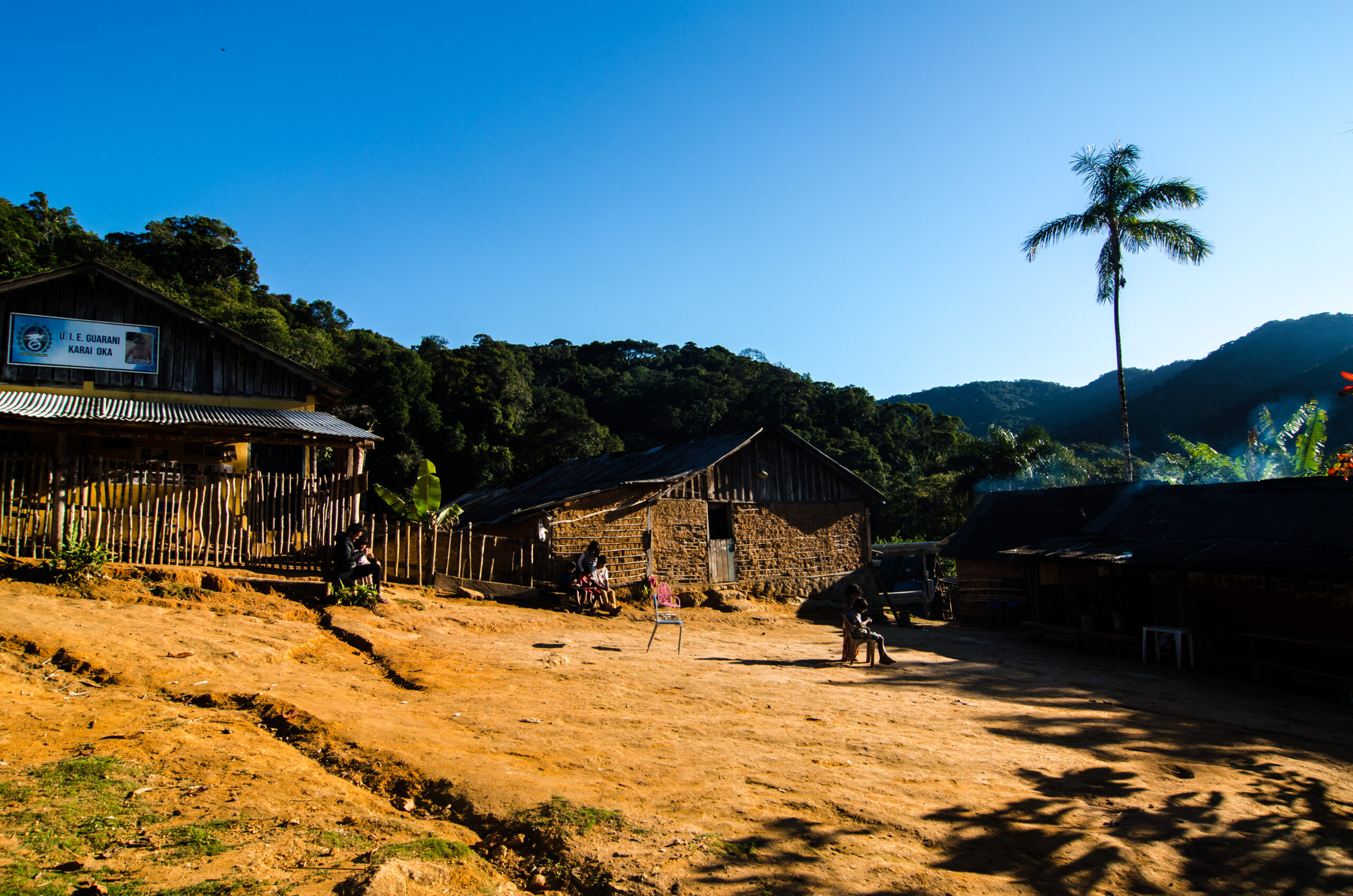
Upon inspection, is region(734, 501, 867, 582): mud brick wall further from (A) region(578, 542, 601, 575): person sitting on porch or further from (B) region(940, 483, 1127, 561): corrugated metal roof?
(A) region(578, 542, 601, 575): person sitting on porch

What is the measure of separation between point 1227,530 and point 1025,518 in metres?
7.11

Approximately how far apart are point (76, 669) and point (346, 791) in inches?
149

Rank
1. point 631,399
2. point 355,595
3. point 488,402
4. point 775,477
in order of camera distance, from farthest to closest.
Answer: point 631,399
point 488,402
point 775,477
point 355,595

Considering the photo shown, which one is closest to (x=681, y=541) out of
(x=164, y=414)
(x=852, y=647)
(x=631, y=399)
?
(x=852, y=647)

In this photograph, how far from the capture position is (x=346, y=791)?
4.78 metres

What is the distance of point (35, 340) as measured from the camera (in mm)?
14672

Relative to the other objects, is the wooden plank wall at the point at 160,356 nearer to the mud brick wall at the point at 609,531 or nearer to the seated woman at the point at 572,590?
the mud brick wall at the point at 609,531

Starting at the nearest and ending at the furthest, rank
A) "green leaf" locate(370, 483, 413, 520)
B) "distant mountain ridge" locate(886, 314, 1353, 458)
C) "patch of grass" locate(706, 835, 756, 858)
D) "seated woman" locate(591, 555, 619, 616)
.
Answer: "patch of grass" locate(706, 835, 756, 858) → "seated woman" locate(591, 555, 619, 616) → "green leaf" locate(370, 483, 413, 520) → "distant mountain ridge" locate(886, 314, 1353, 458)

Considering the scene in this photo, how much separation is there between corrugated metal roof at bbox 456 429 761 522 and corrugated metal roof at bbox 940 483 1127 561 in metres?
8.18

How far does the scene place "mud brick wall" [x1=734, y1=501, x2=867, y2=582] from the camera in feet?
71.4

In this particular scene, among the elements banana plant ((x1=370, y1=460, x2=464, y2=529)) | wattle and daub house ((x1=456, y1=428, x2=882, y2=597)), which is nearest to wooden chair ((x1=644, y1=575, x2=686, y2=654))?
wattle and daub house ((x1=456, y1=428, x2=882, y2=597))

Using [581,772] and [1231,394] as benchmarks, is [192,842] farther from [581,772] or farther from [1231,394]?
[1231,394]

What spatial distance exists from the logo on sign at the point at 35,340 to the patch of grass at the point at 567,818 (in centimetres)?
1604

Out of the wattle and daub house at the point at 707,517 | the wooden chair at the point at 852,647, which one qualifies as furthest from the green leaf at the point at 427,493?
the wooden chair at the point at 852,647
